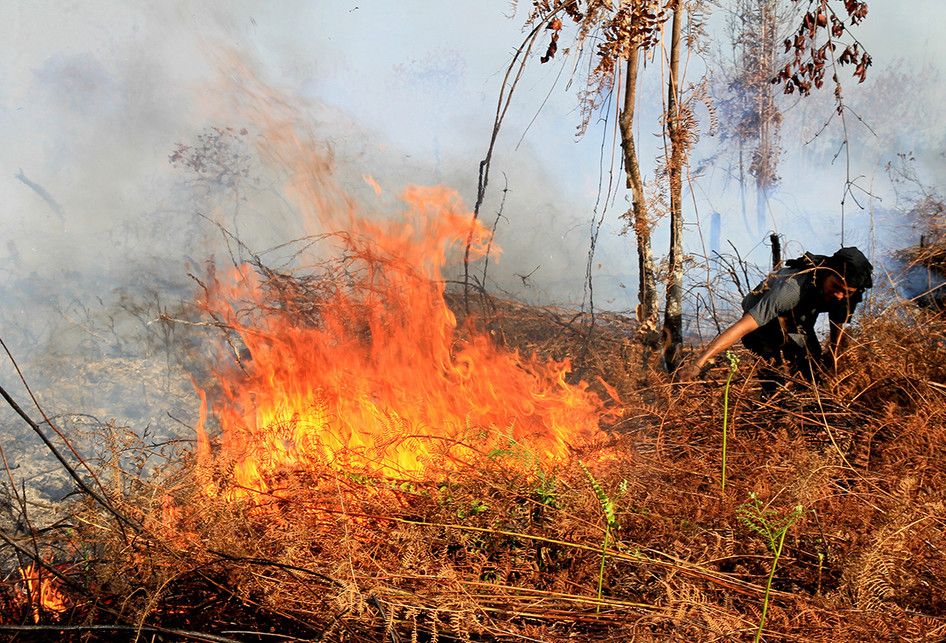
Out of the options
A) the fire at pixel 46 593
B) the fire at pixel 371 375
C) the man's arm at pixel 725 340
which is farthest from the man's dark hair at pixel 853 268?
the fire at pixel 46 593

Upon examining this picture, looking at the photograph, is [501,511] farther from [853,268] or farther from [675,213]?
[675,213]

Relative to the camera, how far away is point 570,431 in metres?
4.52

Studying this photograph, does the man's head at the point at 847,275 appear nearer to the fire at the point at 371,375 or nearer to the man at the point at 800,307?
the man at the point at 800,307

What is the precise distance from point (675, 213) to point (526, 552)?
3.61 metres

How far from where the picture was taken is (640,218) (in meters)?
5.79

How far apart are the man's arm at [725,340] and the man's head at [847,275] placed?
1.85 feet

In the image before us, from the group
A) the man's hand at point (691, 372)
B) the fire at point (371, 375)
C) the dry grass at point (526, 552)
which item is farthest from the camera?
the man's hand at point (691, 372)

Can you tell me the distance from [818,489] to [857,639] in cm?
70

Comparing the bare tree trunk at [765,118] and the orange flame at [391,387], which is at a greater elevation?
the bare tree trunk at [765,118]

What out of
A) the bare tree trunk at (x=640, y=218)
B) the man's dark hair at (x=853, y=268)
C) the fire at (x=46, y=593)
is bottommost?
the fire at (x=46, y=593)

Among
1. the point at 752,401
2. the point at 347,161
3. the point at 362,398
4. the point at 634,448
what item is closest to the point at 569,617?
the point at 634,448

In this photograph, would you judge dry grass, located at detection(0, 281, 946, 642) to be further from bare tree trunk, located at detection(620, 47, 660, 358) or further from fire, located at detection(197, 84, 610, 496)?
bare tree trunk, located at detection(620, 47, 660, 358)

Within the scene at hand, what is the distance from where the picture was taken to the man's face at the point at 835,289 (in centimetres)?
480

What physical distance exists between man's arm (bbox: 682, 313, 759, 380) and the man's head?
0.57 meters
